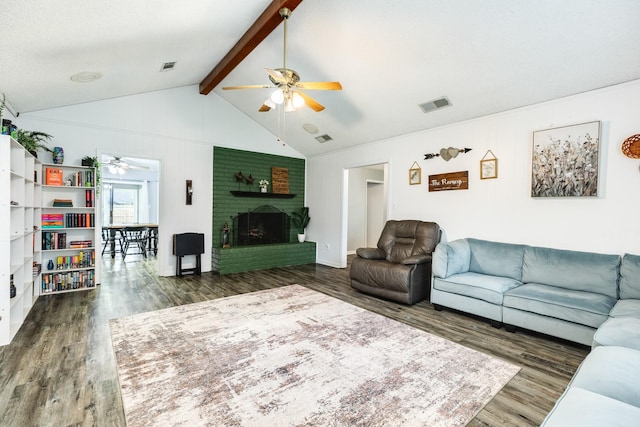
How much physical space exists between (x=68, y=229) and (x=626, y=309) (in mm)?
6761

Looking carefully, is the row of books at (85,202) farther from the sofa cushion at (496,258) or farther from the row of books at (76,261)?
the sofa cushion at (496,258)

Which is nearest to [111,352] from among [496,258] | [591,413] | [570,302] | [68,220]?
[68,220]

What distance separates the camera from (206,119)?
19.6ft

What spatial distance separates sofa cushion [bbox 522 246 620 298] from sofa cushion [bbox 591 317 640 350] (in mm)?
1058

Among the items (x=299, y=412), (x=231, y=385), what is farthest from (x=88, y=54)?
(x=299, y=412)

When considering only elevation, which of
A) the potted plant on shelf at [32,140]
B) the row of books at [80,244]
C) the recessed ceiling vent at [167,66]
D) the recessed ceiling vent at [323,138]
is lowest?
the row of books at [80,244]

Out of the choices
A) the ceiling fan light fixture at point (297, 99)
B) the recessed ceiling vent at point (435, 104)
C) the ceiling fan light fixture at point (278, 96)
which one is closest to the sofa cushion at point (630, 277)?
the recessed ceiling vent at point (435, 104)

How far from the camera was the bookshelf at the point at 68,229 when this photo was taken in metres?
4.34

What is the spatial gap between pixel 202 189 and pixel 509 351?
547 centimetres

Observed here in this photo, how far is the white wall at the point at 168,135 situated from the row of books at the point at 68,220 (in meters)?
0.87

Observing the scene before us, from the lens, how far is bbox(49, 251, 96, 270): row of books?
446 cm

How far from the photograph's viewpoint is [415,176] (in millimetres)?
5105

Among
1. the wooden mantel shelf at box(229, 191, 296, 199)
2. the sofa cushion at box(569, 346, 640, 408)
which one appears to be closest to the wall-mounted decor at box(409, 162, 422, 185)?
the wooden mantel shelf at box(229, 191, 296, 199)

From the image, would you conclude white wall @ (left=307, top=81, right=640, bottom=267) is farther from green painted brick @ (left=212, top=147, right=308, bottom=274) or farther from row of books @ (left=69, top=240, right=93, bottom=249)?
row of books @ (left=69, top=240, right=93, bottom=249)
